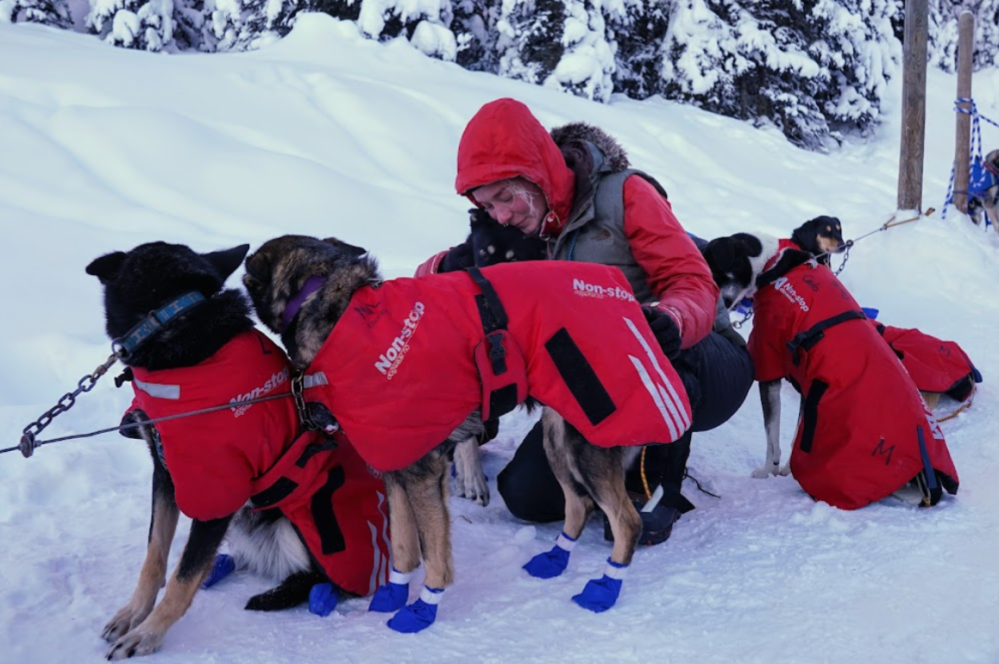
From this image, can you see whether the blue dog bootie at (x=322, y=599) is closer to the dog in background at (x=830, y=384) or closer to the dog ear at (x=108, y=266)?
the dog ear at (x=108, y=266)

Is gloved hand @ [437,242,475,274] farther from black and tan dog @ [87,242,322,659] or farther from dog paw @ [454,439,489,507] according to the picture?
black and tan dog @ [87,242,322,659]

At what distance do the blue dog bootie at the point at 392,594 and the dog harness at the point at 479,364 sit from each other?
0.38m

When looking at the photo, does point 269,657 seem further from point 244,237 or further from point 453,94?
point 453,94

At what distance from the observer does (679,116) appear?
40.0 ft

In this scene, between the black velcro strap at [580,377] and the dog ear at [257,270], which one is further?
the dog ear at [257,270]

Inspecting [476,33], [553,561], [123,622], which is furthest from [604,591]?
Result: [476,33]

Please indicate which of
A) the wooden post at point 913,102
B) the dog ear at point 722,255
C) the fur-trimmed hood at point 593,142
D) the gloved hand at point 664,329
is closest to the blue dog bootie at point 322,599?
the gloved hand at point 664,329

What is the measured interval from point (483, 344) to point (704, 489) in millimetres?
1620

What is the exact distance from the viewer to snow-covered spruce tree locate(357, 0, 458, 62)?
426 inches

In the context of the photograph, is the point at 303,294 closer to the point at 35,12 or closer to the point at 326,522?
the point at 326,522

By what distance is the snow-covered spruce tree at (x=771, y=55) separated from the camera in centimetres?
1280

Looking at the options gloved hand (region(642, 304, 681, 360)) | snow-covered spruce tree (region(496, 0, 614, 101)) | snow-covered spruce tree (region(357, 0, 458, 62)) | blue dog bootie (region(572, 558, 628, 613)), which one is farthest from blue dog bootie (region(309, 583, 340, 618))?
snow-covered spruce tree (region(496, 0, 614, 101))

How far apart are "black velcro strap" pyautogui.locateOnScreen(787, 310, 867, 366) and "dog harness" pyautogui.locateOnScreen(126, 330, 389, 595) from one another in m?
1.85

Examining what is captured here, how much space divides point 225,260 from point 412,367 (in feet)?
2.27
